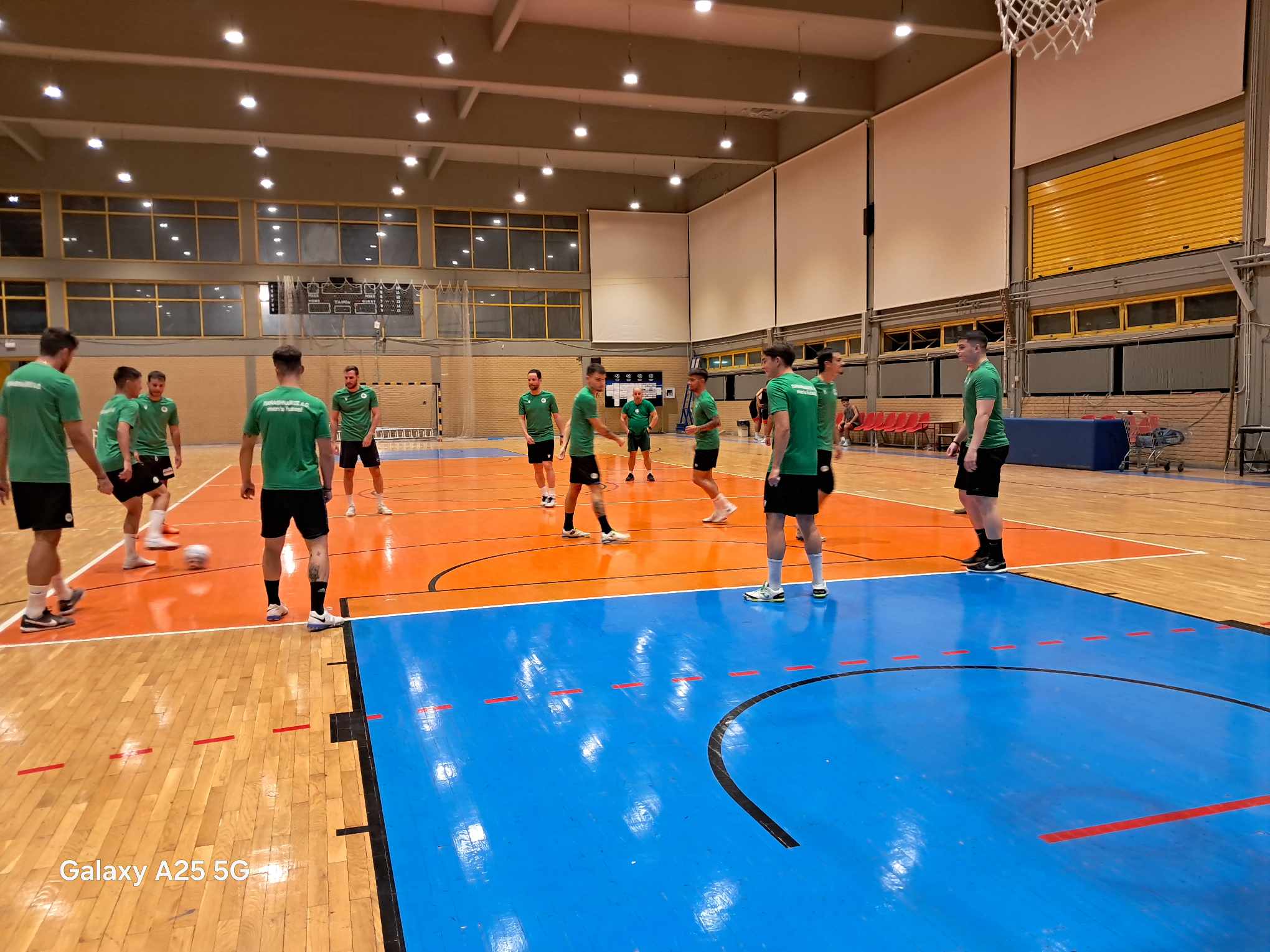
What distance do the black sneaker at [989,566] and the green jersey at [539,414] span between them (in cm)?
563

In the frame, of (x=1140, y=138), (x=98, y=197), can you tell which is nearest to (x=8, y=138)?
(x=98, y=197)

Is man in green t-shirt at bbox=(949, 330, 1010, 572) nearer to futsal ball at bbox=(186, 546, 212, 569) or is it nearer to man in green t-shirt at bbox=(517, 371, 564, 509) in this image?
man in green t-shirt at bbox=(517, 371, 564, 509)

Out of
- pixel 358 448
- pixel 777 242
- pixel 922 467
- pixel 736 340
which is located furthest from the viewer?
pixel 736 340

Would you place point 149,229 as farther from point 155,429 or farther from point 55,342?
point 55,342

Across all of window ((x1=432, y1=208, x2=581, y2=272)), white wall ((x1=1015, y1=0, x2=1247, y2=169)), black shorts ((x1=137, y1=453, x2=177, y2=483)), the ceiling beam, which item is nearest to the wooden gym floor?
black shorts ((x1=137, y1=453, x2=177, y2=483))

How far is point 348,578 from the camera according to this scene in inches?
288

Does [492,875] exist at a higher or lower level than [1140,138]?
lower

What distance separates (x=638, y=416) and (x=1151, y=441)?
32.8 ft

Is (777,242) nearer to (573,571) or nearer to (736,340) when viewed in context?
(736,340)

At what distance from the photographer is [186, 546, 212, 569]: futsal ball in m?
7.81

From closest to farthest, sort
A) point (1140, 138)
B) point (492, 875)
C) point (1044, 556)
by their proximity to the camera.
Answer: point (492, 875) < point (1044, 556) < point (1140, 138)

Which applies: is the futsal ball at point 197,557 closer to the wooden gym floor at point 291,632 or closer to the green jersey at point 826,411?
the wooden gym floor at point 291,632

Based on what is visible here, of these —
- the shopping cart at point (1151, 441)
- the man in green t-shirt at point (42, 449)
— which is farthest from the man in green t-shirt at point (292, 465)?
the shopping cart at point (1151, 441)

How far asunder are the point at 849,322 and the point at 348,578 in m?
21.9
